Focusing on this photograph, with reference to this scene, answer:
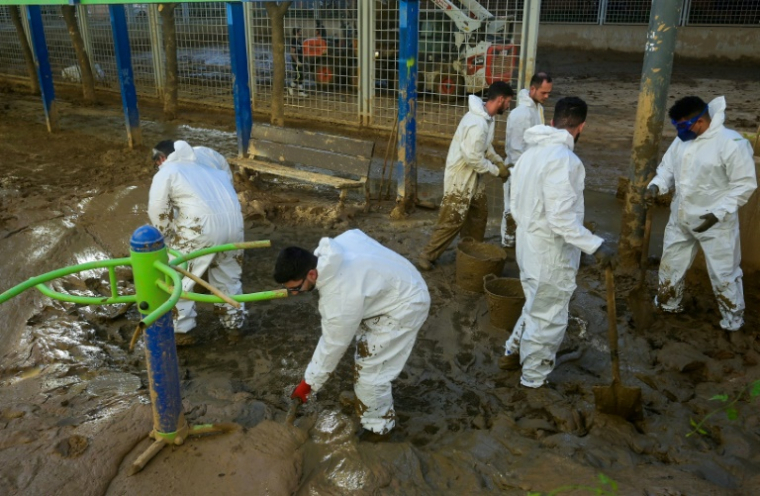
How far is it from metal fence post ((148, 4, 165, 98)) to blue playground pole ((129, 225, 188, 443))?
38.9 feet

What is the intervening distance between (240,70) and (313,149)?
5.12 feet

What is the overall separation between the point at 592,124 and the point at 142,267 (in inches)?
416

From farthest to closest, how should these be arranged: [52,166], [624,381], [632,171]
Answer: [52,166]
[632,171]
[624,381]

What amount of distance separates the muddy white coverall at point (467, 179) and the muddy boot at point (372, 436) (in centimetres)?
261

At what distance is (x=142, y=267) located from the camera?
2727mm

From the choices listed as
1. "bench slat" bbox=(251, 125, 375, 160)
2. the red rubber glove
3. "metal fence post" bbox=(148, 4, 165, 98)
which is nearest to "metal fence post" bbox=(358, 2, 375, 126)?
"bench slat" bbox=(251, 125, 375, 160)

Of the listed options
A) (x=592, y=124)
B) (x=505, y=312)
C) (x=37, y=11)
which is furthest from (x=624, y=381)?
(x=37, y=11)

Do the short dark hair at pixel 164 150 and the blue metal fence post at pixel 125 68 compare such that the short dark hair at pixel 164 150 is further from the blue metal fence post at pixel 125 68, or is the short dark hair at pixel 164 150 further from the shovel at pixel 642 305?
the blue metal fence post at pixel 125 68

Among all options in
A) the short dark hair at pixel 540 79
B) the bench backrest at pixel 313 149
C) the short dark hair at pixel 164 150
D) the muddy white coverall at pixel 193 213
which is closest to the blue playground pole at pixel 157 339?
the muddy white coverall at pixel 193 213

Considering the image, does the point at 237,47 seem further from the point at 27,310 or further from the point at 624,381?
the point at 624,381

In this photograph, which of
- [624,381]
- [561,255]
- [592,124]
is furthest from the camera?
[592,124]

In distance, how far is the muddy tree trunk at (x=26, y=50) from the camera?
13.6m

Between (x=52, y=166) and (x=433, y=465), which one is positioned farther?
(x=52, y=166)

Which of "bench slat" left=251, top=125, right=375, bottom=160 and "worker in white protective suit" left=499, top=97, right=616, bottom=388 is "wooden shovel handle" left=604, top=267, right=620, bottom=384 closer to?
"worker in white protective suit" left=499, top=97, right=616, bottom=388
